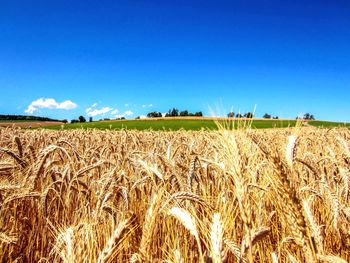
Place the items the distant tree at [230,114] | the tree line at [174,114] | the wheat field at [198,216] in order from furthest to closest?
1. the tree line at [174,114]
2. the distant tree at [230,114]
3. the wheat field at [198,216]

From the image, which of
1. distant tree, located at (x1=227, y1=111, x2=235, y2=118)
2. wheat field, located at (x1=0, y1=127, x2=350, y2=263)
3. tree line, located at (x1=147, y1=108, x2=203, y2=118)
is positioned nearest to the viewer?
wheat field, located at (x1=0, y1=127, x2=350, y2=263)

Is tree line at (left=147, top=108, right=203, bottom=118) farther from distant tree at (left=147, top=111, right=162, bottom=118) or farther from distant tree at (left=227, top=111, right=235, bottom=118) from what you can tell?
distant tree at (left=227, top=111, right=235, bottom=118)

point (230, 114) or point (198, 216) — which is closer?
point (230, 114)

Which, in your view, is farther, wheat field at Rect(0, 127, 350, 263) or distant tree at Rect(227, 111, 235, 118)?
distant tree at Rect(227, 111, 235, 118)

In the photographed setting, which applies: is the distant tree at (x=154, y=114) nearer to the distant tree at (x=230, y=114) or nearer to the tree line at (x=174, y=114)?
the tree line at (x=174, y=114)

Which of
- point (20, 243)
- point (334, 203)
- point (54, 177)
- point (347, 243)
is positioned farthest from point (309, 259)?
point (54, 177)

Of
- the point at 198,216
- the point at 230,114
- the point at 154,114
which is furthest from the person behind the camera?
the point at 154,114

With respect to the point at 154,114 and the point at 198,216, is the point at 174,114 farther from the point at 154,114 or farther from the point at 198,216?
the point at 198,216

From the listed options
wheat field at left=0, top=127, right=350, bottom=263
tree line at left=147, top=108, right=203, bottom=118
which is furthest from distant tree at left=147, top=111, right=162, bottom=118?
wheat field at left=0, top=127, right=350, bottom=263

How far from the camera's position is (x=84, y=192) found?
316 centimetres

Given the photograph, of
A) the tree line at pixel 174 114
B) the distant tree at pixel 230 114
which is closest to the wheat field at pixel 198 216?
the distant tree at pixel 230 114

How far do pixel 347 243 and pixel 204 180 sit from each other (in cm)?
139

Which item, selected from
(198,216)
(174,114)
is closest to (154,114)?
(174,114)

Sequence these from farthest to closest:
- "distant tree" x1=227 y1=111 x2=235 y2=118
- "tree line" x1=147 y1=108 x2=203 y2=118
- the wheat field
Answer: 1. "tree line" x1=147 y1=108 x2=203 y2=118
2. "distant tree" x1=227 y1=111 x2=235 y2=118
3. the wheat field
